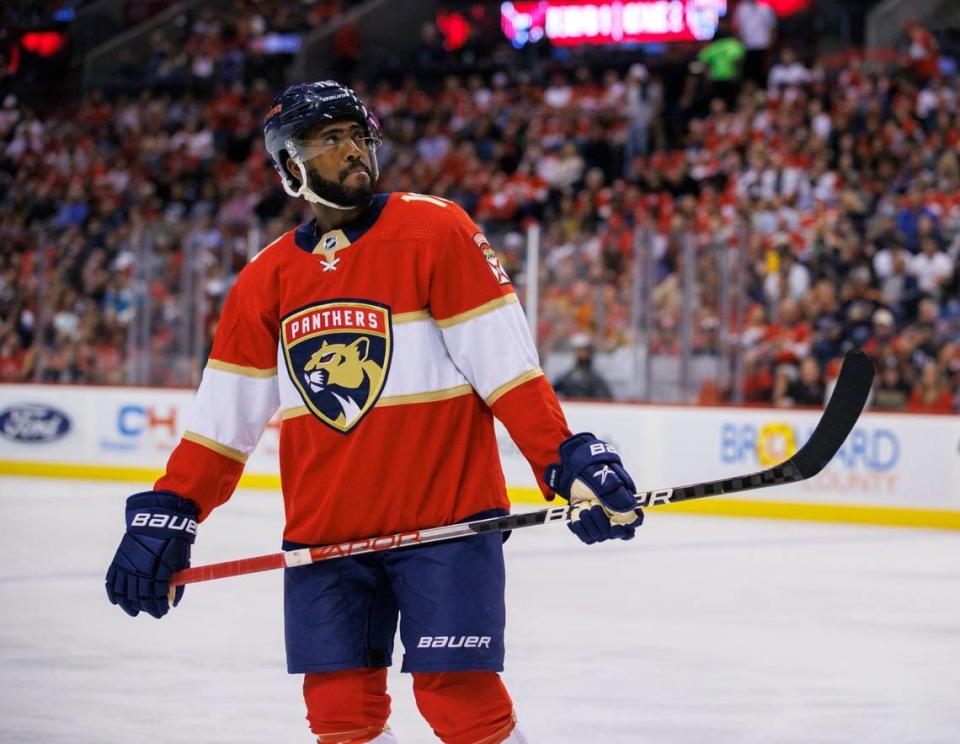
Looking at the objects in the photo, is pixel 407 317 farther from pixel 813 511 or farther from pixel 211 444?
pixel 813 511

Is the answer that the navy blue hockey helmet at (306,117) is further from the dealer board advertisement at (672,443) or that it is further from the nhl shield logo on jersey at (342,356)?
the dealer board advertisement at (672,443)

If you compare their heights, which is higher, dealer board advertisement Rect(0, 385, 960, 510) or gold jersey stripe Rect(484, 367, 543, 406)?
gold jersey stripe Rect(484, 367, 543, 406)

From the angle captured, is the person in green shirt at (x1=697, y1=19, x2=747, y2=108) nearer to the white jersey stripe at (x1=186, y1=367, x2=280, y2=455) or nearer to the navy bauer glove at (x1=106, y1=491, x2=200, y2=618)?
the white jersey stripe at (x1=186, y1=367, x2=280, y2=455)

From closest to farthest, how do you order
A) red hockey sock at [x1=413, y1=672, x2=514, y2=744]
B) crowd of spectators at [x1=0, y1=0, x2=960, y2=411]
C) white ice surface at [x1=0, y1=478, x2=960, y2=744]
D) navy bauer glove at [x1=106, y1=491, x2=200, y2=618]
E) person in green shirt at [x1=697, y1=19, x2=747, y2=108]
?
red hockey sock at [x1=413, y1=672, x2=514, y2=744]
navy bauer glove at [x1=106, y1=491, x2=200, y2=618]
white ice surface at [x1=0, y1=478, x2=960, y2=744]
crowd of spectators at [x1=0, y1=0, x2=960, y2=411]
person in green shirt at [x1=697, y1=19, x2=747, y2=108]

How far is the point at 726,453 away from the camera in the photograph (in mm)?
9305

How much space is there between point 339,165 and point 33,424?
9.00 meters

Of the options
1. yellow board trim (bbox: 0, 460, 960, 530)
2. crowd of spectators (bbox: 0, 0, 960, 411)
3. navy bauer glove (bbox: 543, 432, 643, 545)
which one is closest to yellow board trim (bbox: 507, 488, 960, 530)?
yellow board trim (bbox: 0, 460, 960, 530)

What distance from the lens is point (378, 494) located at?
250cm

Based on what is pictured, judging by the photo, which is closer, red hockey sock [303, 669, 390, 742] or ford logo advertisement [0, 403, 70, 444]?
red hockey sock [303, 669, 390, 742]

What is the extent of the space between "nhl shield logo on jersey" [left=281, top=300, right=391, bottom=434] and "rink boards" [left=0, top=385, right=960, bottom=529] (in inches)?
261

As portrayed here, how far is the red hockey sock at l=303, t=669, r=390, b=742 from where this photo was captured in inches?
98.4

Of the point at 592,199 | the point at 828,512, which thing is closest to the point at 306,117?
the point at 828,512

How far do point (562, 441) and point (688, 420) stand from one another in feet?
23.3

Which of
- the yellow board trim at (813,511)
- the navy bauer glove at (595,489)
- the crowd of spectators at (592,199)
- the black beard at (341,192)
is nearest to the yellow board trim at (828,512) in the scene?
the yellow board trim at (813,511)
